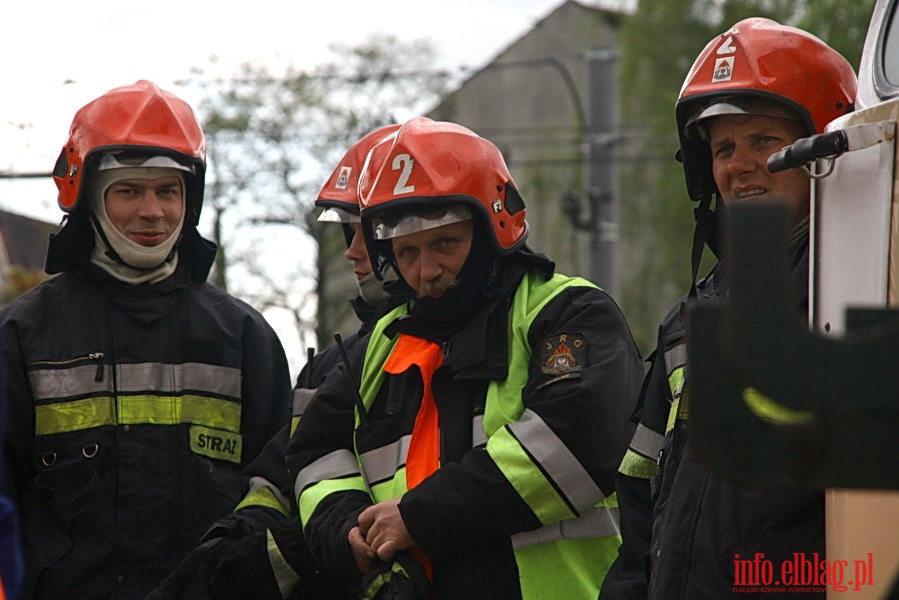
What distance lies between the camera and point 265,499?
4.65 meters

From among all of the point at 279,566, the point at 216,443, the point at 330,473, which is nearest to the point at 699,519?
the point at 330,473

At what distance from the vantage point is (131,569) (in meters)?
4.65

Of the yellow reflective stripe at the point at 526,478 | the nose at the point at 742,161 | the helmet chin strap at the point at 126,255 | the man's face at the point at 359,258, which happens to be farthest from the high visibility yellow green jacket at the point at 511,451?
the helmet chin strap at the point at 126,255

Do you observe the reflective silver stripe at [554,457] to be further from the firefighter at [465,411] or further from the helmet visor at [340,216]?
the helmet visor at [340,216]

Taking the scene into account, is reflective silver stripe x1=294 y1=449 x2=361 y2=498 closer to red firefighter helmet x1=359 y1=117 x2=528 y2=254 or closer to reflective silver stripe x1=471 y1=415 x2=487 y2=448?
reflective silver stripe x1=471 y1=415 x2=487 y2=448

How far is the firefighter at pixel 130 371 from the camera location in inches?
183

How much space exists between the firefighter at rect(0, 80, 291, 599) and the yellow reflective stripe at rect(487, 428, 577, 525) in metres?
1.53

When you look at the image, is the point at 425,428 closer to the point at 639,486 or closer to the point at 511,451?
the point at 511,451

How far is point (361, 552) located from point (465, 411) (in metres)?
0.51

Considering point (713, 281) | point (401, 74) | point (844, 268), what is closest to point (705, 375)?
point (844, 268)

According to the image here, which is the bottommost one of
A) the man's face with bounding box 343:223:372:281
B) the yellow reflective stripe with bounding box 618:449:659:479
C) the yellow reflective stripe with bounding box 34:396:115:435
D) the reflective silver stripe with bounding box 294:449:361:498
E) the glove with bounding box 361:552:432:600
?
the glove with bounding box 361:552:432:600

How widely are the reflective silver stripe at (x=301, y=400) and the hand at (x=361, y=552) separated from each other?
0.86 meters

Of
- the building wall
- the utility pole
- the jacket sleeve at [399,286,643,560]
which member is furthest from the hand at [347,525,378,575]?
the building wall

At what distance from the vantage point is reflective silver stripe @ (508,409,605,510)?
3.69m
